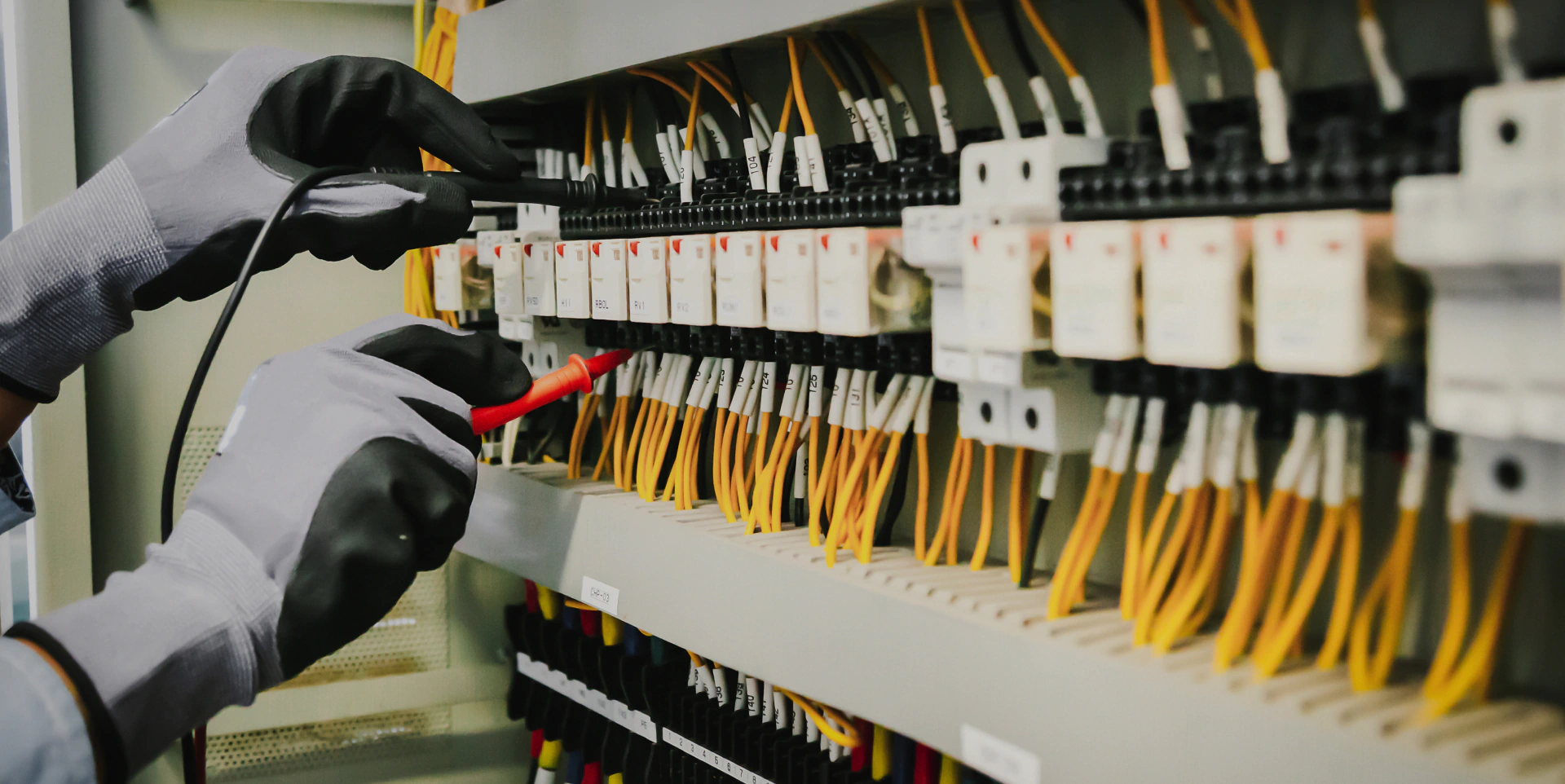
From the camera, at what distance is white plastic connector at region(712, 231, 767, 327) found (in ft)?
3.10

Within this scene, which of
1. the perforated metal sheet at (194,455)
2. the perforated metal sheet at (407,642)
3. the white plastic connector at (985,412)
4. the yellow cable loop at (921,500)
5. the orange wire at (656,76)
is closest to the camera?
the white plastic connector at (985,412)

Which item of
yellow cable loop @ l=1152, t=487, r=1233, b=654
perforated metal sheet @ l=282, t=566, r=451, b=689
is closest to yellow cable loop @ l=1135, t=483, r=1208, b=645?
yellow cable loop @ l=1152, t=487, r=1233, b=654

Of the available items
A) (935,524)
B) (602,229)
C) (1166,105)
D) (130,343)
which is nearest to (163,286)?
(602,229)

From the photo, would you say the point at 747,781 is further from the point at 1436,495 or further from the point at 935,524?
the point at 1436,495

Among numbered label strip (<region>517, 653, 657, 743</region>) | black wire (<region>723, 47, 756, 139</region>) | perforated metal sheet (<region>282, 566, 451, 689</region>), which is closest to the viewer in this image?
black wire (<region>723, 47, 756, 139</region>)

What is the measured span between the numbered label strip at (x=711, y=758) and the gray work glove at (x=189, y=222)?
67cm

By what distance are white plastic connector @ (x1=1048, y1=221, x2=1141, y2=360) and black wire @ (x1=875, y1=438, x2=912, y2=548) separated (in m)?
0.33

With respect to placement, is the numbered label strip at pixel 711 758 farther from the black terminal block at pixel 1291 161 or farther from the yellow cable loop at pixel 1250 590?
the black terminal block at pixel 1291 161

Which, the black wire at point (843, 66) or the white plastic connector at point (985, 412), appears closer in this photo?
the white plastic connector at point (985, 412)

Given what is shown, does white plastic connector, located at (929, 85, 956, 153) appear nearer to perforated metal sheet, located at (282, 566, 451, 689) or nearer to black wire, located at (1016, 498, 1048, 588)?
black wire, located at (1016, 498, 1048, 588)

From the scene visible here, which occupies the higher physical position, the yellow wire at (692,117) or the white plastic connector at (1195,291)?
the yellow wire at (692,117)

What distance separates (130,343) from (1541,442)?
1656 millimetres

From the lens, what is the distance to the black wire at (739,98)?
41.4 inches

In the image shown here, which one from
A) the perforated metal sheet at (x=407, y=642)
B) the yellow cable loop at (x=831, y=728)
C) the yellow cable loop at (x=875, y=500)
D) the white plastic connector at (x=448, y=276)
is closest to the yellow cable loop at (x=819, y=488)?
the yellow cable loop at (x=875, y=500)
